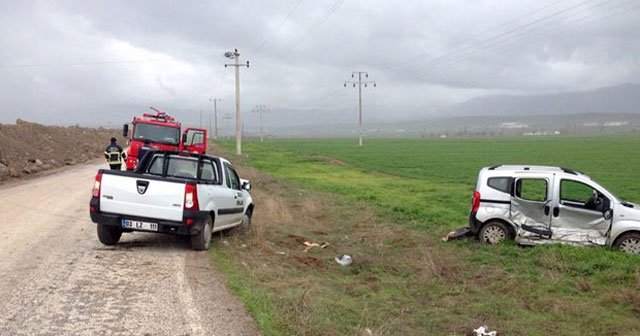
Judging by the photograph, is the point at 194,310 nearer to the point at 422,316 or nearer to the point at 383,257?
the point at 422,316

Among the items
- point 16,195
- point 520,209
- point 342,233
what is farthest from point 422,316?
point 16,195

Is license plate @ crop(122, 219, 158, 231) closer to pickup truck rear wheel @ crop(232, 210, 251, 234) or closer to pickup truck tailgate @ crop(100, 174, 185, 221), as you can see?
pickup truck tailgate @ crop(100, 174, 185, 221)

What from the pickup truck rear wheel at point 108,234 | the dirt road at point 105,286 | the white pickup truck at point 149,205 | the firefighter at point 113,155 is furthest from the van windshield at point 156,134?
the white pickup truck at point 149,205

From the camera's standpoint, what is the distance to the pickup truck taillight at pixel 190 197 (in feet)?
33.1

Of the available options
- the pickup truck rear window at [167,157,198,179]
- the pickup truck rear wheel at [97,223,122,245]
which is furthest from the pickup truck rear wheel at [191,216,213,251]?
the pickup truck rear window at [167,157,198,179]

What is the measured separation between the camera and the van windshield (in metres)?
24.6

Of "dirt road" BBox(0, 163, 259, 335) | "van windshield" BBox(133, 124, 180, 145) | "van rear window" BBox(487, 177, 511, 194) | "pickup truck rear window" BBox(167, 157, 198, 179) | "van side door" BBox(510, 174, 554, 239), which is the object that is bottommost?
"dirt road" BBox(0, 163, 259, 335)

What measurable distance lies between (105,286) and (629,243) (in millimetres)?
9313

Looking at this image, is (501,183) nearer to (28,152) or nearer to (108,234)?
(108,234)

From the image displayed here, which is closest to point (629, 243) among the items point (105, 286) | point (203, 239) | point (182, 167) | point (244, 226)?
point (244, 226)

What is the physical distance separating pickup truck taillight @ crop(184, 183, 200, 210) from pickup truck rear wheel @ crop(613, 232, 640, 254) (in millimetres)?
7872

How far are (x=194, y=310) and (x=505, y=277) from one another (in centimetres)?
508

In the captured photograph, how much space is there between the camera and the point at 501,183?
12.3 metres

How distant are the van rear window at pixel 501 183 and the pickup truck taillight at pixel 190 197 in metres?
6.02
